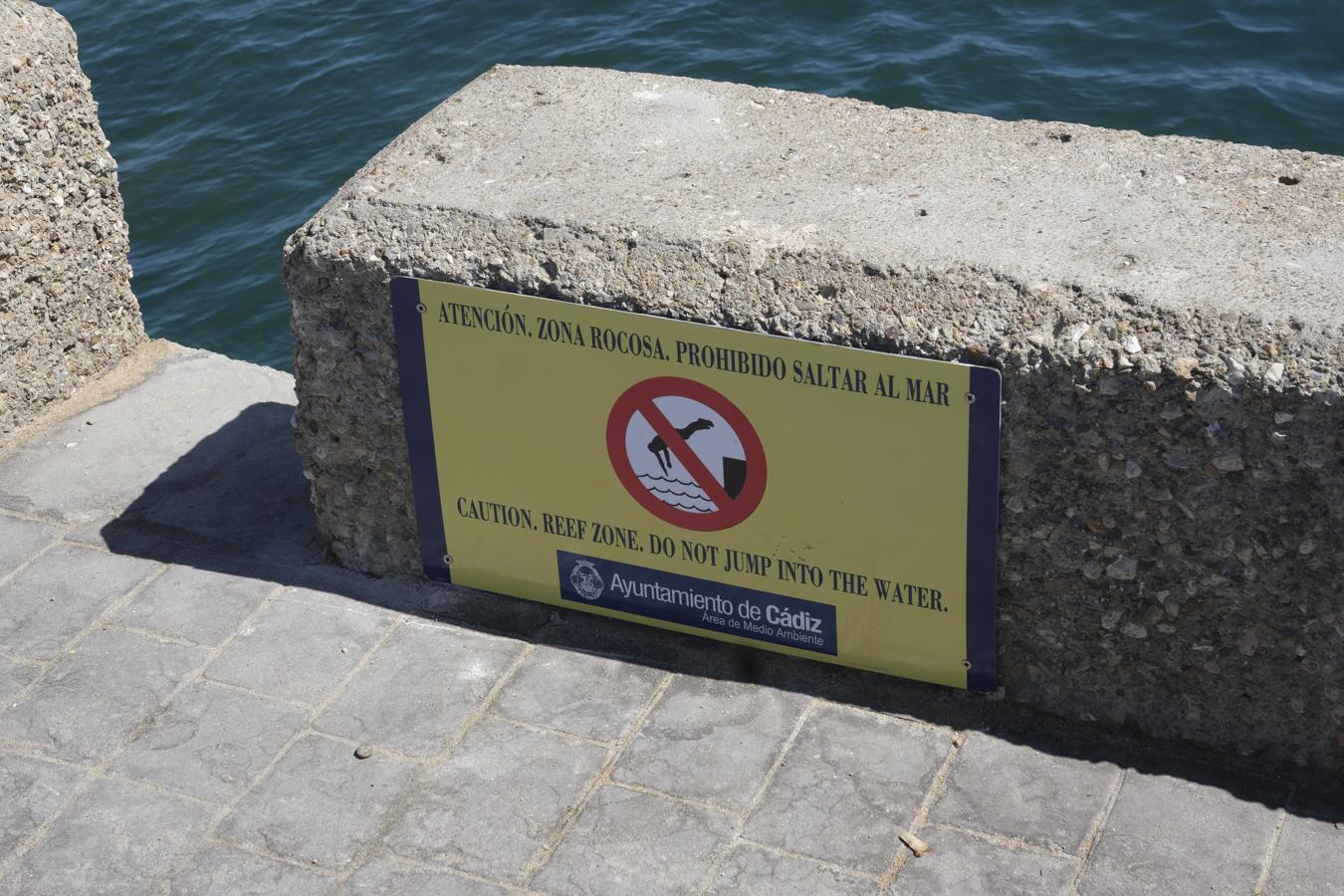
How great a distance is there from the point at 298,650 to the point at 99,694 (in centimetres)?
60

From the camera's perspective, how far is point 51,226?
5840 mm

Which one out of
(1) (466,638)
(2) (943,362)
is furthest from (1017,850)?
(1) (466,638)

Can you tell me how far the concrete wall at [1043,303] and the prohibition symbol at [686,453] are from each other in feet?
0.90

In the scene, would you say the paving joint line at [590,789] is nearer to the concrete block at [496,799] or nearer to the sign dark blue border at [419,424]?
the concrete block at [496,799]

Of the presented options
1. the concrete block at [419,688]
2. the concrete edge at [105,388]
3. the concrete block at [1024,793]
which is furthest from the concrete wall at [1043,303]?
the concrete edge at [105,388]

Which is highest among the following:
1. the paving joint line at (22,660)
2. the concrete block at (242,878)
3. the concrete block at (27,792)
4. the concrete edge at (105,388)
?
the concrete edge at (105,388)

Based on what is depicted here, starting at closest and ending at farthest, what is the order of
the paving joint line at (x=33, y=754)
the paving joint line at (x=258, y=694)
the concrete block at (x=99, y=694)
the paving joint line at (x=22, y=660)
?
the paving joint line at (x=33, y=754) < the concrete block at (x=99, y=694) < the paving joint line at (x=258, y=694) < the paving joint line at (x=22, y=660)

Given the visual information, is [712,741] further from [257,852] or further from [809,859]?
[257,852]

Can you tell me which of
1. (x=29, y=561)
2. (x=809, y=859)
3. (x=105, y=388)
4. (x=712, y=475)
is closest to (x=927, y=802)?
(x=809, y=859)

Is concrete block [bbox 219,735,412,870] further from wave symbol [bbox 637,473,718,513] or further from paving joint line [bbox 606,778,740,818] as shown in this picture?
wave symbol [bbox 637,473,718,513]

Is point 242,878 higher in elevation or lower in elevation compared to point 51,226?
lower

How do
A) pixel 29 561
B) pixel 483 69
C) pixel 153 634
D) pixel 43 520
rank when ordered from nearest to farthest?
1. pixel 153 634
2. pixel 29 561
3. pixel 43 520
4. pixel 483 69

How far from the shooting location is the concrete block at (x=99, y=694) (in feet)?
14.6

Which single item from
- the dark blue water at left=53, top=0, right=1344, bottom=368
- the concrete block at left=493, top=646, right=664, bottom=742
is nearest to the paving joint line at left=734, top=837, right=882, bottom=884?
the concrete block at left=493, top=646, right=664, bottom=742
